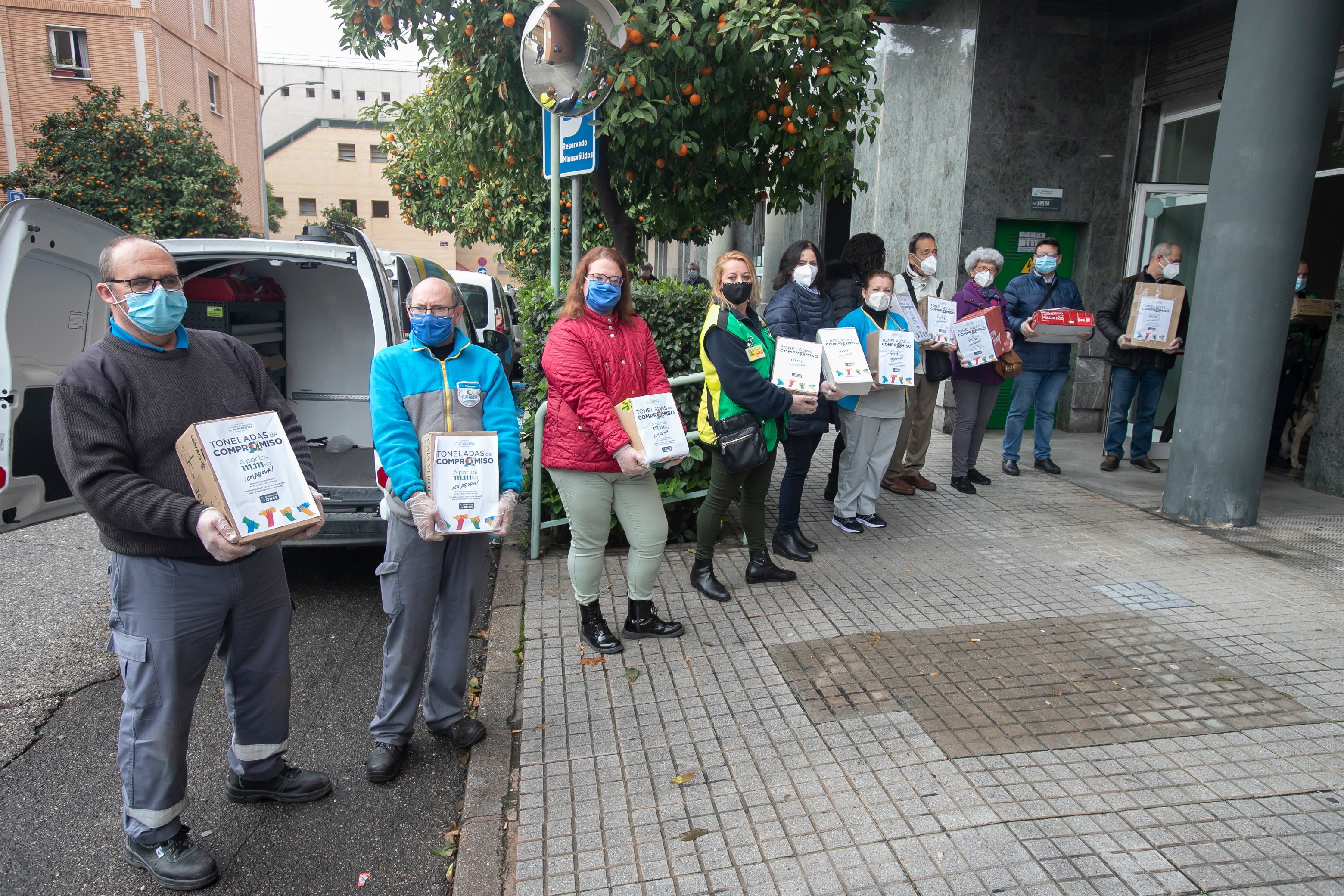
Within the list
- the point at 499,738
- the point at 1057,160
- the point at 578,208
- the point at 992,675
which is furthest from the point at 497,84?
the point at 1057,160

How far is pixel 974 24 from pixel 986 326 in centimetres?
412

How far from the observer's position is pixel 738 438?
4.61m

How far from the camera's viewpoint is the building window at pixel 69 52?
1182 inches

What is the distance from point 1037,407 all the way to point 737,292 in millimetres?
4545

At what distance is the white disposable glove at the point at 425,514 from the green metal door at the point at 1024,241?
308 inches

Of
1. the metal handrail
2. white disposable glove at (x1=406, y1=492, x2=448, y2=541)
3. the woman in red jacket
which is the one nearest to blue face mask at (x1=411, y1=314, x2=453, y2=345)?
white disposable glove at (x1=406, y1=492, x2=448, y2=541)

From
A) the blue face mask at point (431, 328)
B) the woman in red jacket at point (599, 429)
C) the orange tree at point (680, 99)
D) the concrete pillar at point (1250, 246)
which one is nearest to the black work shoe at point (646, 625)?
the woman in red jacket at point (599, 429)

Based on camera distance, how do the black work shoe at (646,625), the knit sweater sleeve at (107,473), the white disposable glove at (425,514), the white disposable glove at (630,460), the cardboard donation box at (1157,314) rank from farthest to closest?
the cardboard donation box at (1157,314) < the black work shoe at (646,625) < the white disposable glove at (630,460) < the white disposable glove at (425,514) < the knit sweater sleeve at (107,473)

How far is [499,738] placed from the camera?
11.9 feet

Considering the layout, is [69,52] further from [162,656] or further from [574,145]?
[162,656]

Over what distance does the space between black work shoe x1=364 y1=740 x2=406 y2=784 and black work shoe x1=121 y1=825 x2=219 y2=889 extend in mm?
638

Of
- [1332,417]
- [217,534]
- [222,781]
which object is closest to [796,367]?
[217,534]

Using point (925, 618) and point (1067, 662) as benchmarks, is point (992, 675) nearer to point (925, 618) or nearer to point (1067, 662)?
point (1067, 662)

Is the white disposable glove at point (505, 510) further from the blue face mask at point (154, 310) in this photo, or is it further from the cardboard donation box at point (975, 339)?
the cardboard donation box at point (975, 339)
